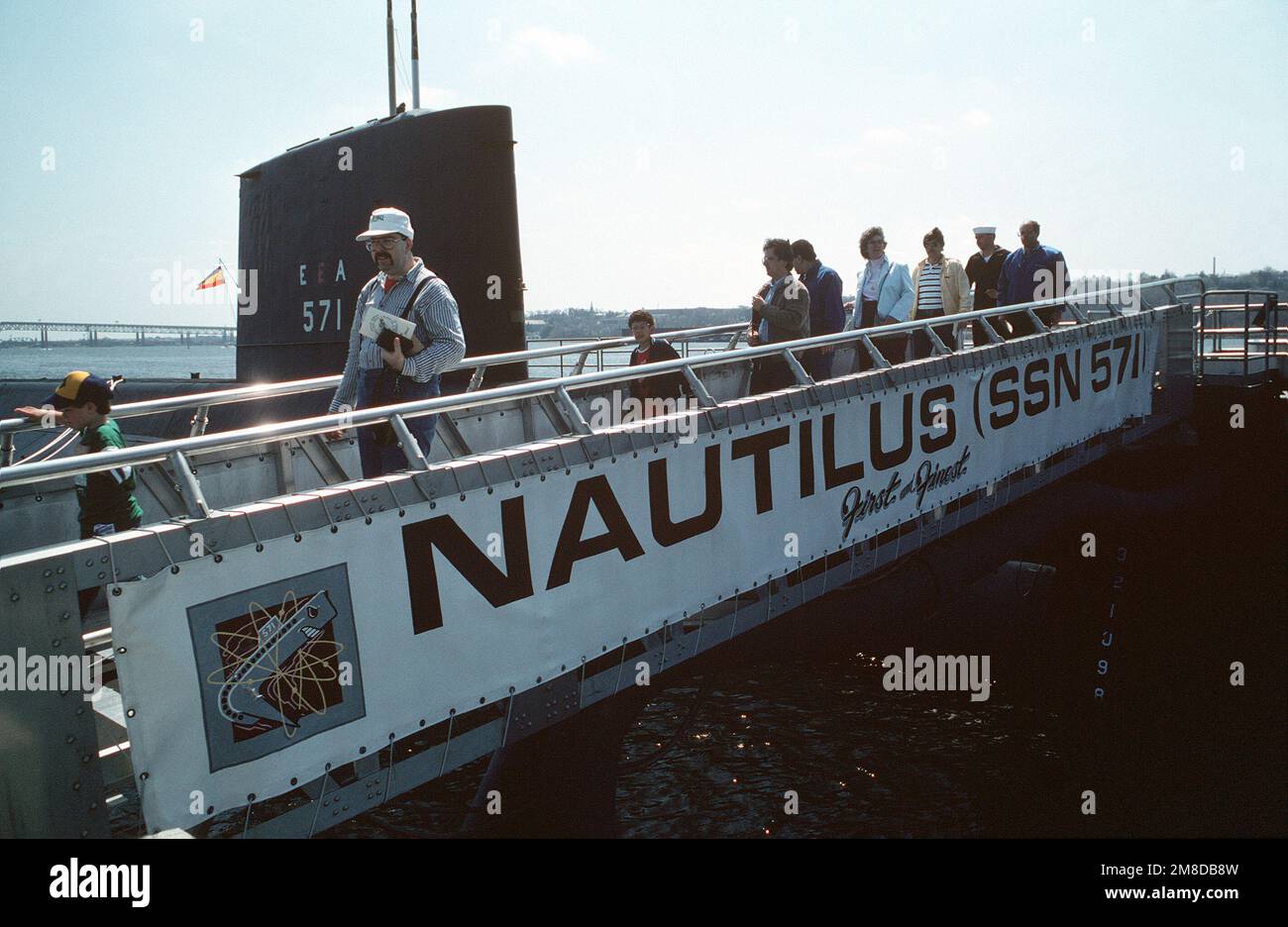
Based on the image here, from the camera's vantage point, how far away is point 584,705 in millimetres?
6234

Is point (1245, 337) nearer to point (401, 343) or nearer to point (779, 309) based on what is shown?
point (779, 309)

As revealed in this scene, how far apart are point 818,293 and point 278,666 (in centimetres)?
711

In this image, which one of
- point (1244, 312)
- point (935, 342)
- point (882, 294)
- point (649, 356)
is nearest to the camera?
point (935, 342)

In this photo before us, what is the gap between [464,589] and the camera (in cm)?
534

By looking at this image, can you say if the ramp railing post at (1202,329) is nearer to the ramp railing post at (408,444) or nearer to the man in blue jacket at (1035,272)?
the man in blue jacket at (1035,272)

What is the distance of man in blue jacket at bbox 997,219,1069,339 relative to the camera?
1188 centimetres

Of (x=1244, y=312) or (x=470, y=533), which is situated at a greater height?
(x=1244, y=312)

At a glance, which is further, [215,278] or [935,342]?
[215,278]

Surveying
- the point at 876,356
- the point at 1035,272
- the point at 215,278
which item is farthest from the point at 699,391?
the point at 215,278

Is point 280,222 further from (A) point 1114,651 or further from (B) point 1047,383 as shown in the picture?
(A) point 1114,651

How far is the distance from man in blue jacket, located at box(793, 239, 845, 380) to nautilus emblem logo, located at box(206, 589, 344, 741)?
6.46 m

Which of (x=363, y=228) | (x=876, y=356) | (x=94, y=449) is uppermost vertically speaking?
(x=363, y=228)
